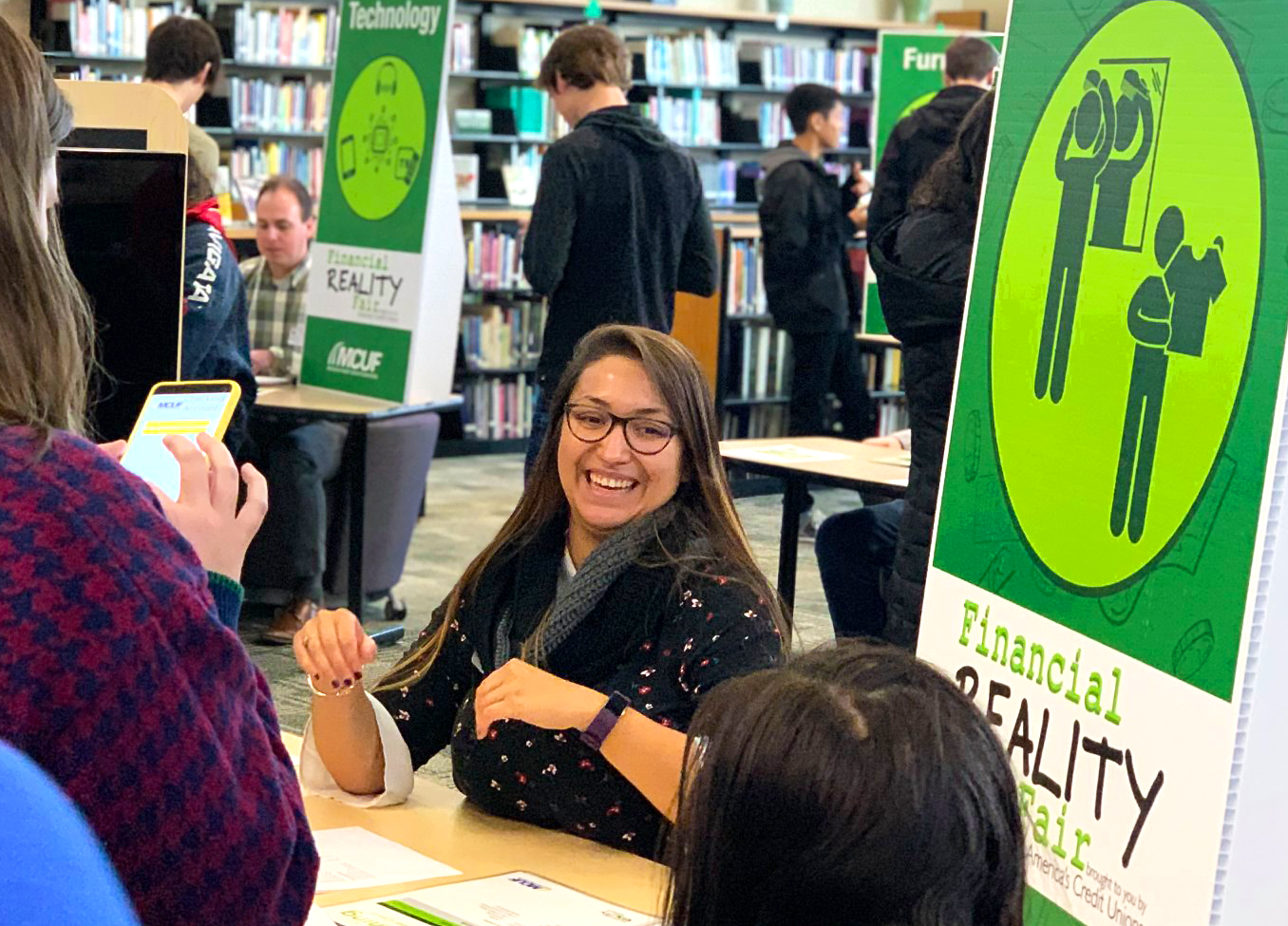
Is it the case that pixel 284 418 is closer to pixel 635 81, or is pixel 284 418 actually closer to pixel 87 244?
pixel 87 244

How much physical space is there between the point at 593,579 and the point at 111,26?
6570 millimetres

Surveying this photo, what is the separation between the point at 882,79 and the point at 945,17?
169 inches

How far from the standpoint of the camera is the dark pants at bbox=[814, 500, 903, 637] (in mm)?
3859

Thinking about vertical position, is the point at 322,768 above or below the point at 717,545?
below

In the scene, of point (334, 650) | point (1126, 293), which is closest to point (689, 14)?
point (334, 650)

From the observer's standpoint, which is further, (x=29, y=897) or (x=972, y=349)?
(x=972, y=349)

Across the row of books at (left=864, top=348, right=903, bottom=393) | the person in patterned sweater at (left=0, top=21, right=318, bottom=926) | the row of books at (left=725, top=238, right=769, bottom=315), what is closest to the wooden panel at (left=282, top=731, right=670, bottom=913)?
the person in patterned sweater at (left=0, top=21, right=318, bottom=926)

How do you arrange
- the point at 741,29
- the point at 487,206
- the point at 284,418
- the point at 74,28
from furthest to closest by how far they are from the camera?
the point at 741,29 → the point at 487,206 → the point at 74,28 → the point at 284,418

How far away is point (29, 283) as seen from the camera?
1107 mm

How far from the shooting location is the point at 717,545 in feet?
7.22

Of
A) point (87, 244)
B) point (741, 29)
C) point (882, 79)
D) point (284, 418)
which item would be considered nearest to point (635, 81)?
point (741, 29)

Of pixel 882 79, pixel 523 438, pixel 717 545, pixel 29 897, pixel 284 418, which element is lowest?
pixel 523 438

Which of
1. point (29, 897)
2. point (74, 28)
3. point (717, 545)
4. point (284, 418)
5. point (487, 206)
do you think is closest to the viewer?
point (29, 897)

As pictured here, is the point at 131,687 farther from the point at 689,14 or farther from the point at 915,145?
the point at 689,14
